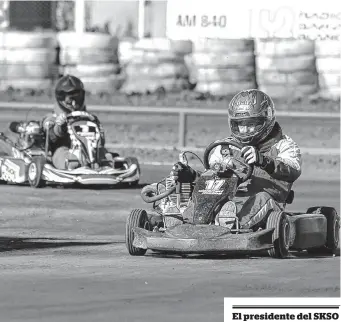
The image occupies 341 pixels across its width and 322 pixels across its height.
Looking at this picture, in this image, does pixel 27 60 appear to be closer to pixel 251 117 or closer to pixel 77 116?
pixel 77 116

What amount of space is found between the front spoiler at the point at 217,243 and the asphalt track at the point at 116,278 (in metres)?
0.10

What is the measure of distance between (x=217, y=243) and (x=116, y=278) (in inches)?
38.3

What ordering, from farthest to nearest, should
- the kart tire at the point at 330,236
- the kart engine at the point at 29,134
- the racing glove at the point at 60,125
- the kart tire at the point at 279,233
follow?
1. the kart engine at the point at 29,134
2. the racing glove at the point at 60,125
3. the kart tire at the point at 330,236
4. the kart tire at the point at 279,233

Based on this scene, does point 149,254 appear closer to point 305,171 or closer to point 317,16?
point 305,171

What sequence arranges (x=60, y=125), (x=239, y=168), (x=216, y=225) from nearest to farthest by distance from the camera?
(x=216, y=225) → (x=239, y=168) → (x=60, y=125)

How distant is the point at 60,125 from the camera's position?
1502 cm

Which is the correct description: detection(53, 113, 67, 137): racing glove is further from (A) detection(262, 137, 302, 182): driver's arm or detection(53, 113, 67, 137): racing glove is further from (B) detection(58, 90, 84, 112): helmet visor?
(A) detection(262, 137, 302, 182): driver's arm

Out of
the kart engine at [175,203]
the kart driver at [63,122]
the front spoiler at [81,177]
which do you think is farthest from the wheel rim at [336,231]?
the kart driver at [63,122]

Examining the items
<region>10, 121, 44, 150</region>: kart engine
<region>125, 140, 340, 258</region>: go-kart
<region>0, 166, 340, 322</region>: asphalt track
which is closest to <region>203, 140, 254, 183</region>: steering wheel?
<region>125, 140, 340, 258</region>: go-kart

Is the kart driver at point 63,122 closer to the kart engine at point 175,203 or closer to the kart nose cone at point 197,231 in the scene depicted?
the kart engine at point 175,203

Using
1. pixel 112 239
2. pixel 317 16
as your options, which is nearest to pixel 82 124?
pixel 112 239

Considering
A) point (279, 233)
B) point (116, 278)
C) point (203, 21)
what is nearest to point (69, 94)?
point (279, 233)

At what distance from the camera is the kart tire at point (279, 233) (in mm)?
8656

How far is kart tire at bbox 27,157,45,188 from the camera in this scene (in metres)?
14.6
